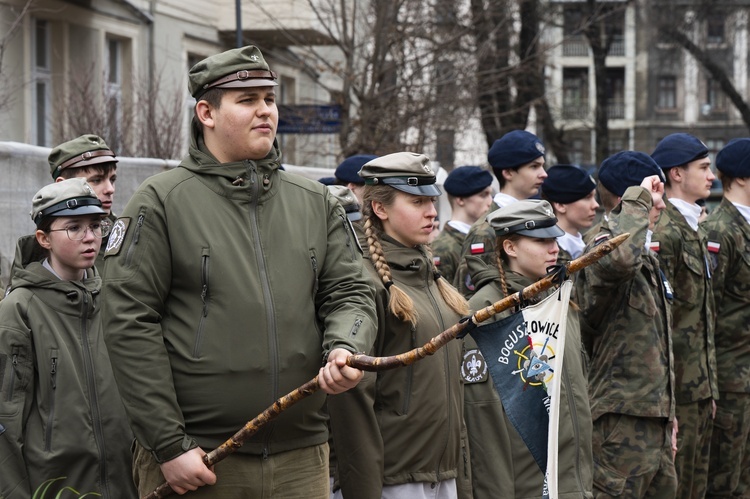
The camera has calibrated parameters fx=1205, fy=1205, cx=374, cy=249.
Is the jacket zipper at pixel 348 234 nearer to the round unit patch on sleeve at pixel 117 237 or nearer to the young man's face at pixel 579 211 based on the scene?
the round unit patch on sleeve at pixel 117 237

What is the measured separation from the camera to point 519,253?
5.68 metres

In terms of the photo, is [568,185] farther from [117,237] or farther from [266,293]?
[117,237]

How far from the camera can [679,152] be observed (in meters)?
7.51

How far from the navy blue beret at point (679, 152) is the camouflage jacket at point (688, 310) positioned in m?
0.43

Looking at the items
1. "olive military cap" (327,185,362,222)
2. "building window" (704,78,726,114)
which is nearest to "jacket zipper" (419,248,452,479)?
"olive military cap" (327,185,362,222)

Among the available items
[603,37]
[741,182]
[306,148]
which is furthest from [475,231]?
[603,37]

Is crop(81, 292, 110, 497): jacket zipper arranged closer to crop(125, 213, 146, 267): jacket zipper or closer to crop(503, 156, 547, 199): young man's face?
crop(125, 213, 146, 267): jacket zipper

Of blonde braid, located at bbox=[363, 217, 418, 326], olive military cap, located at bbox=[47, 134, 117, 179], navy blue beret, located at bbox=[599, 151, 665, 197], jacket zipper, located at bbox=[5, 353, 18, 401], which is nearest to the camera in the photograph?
jacket zipper, located at bbox=[5, 353, 18, 401]

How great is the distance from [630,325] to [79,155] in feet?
9.80

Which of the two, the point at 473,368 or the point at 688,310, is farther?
the point at 688,310

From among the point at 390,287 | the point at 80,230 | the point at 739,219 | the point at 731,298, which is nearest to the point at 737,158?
the point at 739,219

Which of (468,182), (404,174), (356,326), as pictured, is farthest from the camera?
(468,182)

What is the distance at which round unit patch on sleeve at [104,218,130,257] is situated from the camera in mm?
3922

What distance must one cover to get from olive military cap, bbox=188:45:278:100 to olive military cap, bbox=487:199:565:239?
1.82 meters
